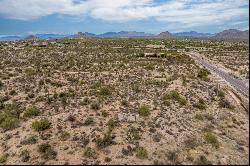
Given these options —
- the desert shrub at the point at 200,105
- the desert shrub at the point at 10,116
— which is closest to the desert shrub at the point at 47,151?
the desert shrub at the point at 10,116

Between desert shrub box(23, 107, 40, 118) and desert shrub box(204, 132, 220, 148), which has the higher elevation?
desert shrub box(23, 107, 40, 118)

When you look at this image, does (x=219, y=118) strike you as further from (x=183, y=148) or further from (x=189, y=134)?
(x=183, y=148)

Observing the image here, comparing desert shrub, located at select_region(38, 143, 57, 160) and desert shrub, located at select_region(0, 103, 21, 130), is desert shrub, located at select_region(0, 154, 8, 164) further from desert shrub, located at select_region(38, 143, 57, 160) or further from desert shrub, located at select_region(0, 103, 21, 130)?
desert shrub, located at select_region(0, 103, 21, 130)

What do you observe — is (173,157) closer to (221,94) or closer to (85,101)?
(85,101)

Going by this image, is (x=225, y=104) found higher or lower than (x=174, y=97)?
lower

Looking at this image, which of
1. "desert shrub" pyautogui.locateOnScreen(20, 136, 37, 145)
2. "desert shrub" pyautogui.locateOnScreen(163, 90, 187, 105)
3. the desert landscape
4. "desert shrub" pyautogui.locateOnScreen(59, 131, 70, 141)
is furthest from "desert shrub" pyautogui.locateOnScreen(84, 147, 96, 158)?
"desert shrub" pyautogui.locateOnScreen(163, 90, 187, 105)

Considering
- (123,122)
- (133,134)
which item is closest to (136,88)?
(123,122)
